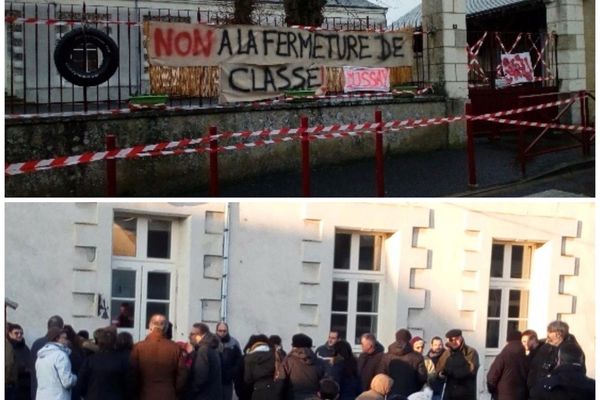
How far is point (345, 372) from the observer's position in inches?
402

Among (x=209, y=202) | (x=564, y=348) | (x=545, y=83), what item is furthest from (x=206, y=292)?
(x=545, y=83)

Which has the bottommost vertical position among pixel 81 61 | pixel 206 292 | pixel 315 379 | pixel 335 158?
pixel 315 379

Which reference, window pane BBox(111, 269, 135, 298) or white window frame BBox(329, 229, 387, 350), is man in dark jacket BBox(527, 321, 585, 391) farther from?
window pane BBox(111, 269, 135, 298)

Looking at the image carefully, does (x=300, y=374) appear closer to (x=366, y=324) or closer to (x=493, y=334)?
(x=366, y=324)

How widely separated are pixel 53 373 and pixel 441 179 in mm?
6148

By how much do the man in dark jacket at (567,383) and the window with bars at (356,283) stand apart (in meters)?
4.25

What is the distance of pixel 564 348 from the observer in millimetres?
8258

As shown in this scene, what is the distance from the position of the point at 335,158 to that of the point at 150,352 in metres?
5.51

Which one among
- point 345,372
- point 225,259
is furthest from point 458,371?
point 225,259

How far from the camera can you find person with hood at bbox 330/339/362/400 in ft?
33.3

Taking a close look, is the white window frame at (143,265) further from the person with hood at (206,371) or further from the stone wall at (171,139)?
the person with hood at (206,371)

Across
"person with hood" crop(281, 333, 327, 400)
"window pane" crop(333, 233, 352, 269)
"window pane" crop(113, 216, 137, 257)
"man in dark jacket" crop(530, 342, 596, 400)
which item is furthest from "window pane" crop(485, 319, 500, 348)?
"window pane" crop(113, 216, 137, 257)

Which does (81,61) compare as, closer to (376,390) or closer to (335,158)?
(335,158)

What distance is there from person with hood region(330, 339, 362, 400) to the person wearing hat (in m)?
0.88
